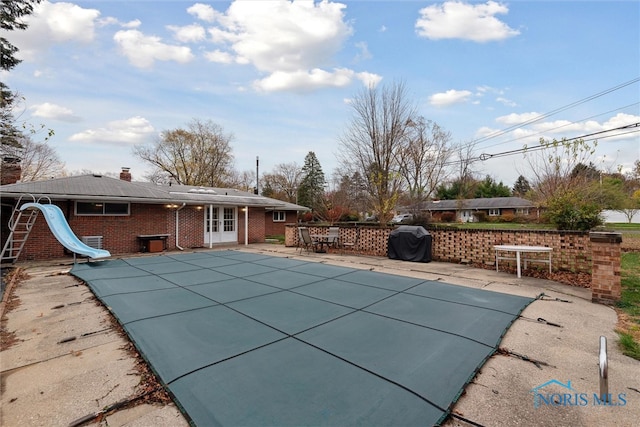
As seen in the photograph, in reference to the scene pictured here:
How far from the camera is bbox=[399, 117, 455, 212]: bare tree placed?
17.8m

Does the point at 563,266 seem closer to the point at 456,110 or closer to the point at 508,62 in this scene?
the point at 508,62

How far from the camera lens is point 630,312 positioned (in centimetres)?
431

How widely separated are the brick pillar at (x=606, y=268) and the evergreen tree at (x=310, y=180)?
30.5 m

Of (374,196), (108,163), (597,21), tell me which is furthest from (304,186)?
(597,21)

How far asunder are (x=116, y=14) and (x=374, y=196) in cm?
1209

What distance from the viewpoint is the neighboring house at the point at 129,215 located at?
31.4 ft

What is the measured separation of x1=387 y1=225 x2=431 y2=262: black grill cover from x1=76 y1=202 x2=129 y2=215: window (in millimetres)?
10609

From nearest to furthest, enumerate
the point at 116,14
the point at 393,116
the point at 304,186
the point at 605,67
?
the point at 116,14 → the point at 605,67 → the point at 393,116 → the point at 304,186

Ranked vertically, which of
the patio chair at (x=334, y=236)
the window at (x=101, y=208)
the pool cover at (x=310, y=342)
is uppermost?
the window at (x=101, y=208)

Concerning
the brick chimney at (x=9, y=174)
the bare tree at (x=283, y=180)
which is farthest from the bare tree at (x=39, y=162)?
the bare tree at (x=283, y=180)

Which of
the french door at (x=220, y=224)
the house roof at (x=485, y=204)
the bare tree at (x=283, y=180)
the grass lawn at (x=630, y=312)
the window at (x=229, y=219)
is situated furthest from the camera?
the bare tree at (x=283, y=180)

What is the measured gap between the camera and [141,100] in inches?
554

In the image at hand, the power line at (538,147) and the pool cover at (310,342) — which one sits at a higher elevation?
the power line at (538,147)

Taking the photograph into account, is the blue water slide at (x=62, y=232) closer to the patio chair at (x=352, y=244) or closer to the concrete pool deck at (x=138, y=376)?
the concrete pool deck at (x=138, y=376)
